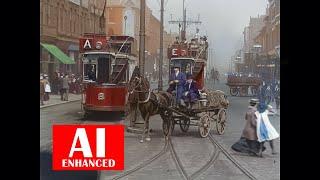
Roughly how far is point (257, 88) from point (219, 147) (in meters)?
0.49

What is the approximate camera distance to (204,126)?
3391 mm

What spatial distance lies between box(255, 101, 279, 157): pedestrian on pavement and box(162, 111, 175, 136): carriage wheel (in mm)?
631

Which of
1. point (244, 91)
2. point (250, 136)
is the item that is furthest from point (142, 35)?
point (250, 136)

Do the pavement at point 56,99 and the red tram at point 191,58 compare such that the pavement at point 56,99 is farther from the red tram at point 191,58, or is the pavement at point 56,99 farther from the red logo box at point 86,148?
the red tram at point 191,58

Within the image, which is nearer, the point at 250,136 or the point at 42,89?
the point at 42,89

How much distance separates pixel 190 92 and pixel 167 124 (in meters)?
0.29

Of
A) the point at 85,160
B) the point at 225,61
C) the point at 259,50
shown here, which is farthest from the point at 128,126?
the point at 259,50

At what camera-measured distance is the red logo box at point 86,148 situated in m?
3.01

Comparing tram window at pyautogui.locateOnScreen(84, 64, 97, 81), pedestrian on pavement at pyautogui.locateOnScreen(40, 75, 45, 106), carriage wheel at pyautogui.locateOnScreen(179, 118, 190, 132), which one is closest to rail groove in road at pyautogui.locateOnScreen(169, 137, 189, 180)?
carriage wheel at pyautogui.locateOnScreen(179, 118, 190, 132)

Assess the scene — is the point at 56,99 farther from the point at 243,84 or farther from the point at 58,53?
the point at 243,84

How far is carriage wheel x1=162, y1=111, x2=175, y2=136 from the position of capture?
3344 mm

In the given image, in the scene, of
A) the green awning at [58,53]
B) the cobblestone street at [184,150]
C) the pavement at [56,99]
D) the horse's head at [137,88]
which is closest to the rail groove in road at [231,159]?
the cobblestone street at [184,150]

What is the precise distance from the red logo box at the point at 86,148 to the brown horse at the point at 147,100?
38 centimetres

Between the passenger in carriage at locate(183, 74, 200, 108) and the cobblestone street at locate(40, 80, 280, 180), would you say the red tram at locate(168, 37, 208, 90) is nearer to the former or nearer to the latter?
the passenger in carriage at locate(183, 74, 200, 108)
